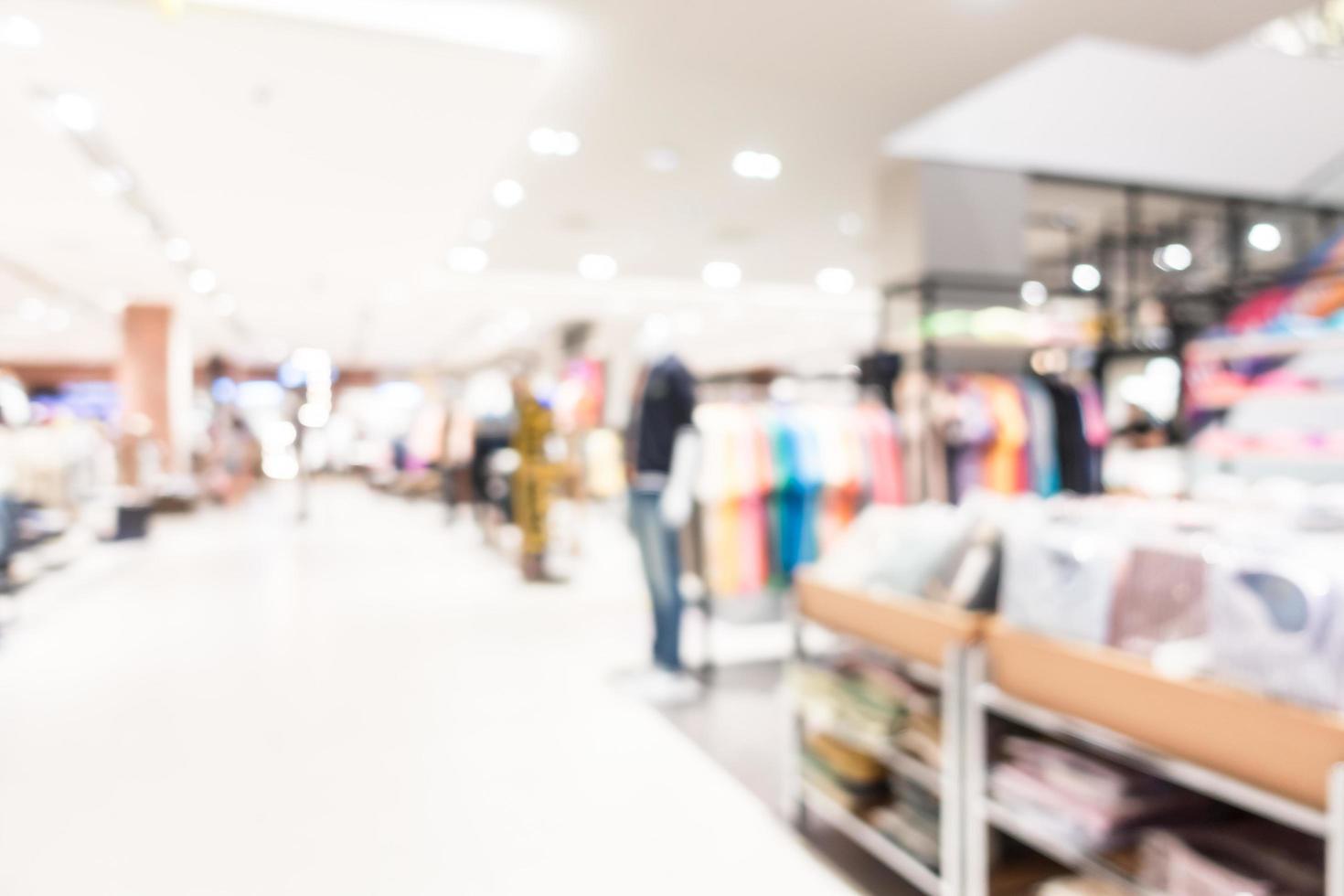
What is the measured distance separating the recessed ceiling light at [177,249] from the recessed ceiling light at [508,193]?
403 cm

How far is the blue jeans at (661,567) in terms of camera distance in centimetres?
444

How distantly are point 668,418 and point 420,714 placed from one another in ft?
5.83

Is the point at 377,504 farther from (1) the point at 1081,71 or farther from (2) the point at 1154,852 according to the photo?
(2) the point at 1154,852

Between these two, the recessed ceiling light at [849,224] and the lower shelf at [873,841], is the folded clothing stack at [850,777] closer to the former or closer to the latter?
the lower shelf at [873,841]

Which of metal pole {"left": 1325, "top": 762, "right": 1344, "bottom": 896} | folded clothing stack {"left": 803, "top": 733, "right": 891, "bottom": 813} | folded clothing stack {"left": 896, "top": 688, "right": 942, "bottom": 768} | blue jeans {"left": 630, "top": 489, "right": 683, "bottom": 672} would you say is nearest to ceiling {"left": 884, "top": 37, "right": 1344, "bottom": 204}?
blue jeans {"left": 630, "top": 489, "right": 683, "bottom": 672}

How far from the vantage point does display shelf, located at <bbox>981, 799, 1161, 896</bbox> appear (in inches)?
69.4

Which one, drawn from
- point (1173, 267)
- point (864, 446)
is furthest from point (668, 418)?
point (1173, 267)

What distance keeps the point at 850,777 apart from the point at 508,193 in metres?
6.51

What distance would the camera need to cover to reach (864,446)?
5.07 meters

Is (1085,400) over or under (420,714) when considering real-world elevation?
over

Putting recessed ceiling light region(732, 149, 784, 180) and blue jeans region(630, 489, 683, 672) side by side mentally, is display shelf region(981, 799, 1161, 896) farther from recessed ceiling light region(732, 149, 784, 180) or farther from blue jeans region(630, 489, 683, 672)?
recessed ceiling light region(732, 149, 784, 180)

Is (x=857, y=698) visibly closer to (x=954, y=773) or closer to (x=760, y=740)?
(x=954, y=773)

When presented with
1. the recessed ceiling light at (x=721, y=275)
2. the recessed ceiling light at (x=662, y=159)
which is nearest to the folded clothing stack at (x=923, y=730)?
the recessed ceiling light at (x=662, y=159)

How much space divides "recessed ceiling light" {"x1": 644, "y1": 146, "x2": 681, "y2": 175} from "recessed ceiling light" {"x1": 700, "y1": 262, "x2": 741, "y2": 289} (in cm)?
451
